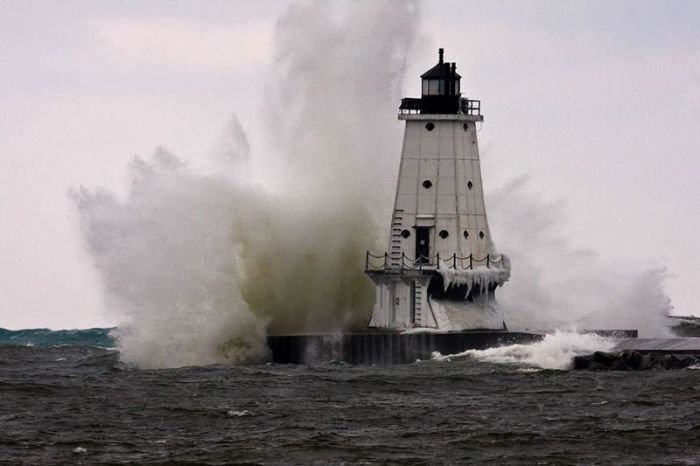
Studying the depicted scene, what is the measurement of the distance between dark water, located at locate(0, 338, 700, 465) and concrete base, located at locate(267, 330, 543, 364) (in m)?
2.05

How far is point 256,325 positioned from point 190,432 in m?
19.3

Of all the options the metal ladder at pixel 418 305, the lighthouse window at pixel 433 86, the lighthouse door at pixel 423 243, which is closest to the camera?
the metal ladder at pixel 418 305

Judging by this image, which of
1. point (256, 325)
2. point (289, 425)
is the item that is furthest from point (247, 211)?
point (289, 425)

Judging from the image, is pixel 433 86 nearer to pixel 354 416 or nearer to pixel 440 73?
pixel 440 73

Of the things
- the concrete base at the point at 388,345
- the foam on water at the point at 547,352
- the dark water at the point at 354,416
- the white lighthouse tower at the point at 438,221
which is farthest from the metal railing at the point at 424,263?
the dark water at the point at 354,416

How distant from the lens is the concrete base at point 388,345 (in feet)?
168

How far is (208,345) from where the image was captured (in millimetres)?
52688

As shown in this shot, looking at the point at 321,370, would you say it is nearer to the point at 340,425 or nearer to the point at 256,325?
the point at 256,325

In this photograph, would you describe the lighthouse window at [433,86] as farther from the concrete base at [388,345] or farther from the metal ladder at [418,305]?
the concrete base at [388,345]

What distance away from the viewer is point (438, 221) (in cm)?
5491

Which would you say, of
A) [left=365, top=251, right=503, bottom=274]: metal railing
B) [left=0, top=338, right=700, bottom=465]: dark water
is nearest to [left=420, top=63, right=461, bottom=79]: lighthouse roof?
[left=365, top=251, right=503, bottom=274]: metal railing

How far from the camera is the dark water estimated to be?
104ft

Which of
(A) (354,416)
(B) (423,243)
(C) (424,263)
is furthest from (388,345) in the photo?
(A) (354,416)

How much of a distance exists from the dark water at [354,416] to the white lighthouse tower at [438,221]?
5642 millimetres
